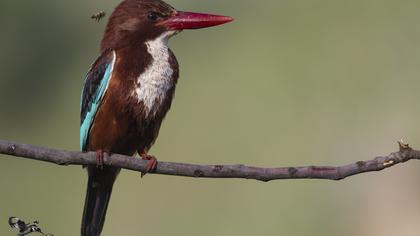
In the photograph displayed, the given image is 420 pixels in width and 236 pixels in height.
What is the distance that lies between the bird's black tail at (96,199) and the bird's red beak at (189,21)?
1.96ft

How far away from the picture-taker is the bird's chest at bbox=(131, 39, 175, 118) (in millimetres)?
3272

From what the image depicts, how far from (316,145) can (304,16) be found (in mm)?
1451

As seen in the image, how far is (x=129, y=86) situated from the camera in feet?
10.7

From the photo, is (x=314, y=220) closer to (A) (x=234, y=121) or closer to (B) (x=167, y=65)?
(A) (x=234, y=121)

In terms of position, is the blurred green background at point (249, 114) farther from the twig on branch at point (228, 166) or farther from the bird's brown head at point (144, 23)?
the twig on branch at point (228, 166)

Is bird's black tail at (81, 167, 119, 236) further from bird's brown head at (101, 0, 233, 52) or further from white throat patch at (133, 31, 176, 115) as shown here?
bird's brown head at (101, 0, 233, 52)

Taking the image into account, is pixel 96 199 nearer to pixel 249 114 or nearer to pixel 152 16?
pixel 152 16

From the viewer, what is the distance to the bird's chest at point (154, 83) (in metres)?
3.27

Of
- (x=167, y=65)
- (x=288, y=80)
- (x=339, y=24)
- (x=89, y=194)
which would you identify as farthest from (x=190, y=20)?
(x=339, y=24)

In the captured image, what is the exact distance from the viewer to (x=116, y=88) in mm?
3285

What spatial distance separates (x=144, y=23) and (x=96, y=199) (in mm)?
702

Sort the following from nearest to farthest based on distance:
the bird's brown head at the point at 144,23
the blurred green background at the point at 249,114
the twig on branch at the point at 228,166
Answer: the twig on branch at the point at 228,166
the bird's brown head at the point at 144,23
the blurred green background at the point at 249,114

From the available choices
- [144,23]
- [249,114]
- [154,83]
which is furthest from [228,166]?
[249,114]

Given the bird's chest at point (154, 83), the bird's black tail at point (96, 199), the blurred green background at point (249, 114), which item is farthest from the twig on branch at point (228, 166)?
the blurred green background at point (249, 114)
